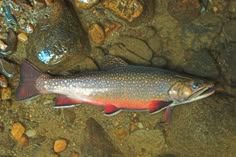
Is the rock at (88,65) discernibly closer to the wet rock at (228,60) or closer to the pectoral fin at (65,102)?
the pectoral fin at (65,102)

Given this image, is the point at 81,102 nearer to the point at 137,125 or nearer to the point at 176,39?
the point at 137,125

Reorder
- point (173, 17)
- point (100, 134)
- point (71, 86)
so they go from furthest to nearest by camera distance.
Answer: point (173, 17) < point (100, 134) < point (71, 86)

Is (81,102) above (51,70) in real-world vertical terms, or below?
below

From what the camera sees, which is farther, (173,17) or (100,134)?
→ (173,17)

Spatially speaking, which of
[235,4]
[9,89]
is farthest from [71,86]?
[235,4]

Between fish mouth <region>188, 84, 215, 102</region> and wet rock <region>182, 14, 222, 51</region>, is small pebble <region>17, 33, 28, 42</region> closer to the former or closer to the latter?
wet rock <region>182, 14, 222, 51</region>

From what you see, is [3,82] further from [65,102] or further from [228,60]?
[228,60]

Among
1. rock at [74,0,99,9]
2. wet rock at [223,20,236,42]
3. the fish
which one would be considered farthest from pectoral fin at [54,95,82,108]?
wet rock at [223,20,236,42]

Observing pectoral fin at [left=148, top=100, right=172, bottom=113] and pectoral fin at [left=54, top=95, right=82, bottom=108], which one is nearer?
pectoral fin at [left=148, top=100, right=172, bottom=113]
